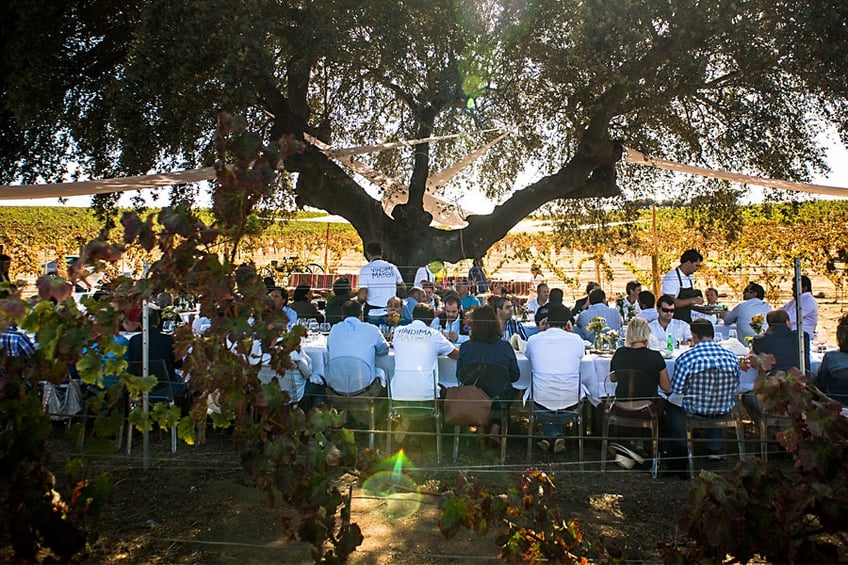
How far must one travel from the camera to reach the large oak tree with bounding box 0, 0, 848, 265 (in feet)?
31.9

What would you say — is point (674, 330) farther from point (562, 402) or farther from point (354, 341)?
point (354, 341)

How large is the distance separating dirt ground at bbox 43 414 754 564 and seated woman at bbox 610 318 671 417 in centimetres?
62

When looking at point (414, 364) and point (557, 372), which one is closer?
point (557, 372)

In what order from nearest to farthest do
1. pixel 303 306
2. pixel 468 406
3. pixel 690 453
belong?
pixel 690 453 < pixel 468 406 < pixel 303 306

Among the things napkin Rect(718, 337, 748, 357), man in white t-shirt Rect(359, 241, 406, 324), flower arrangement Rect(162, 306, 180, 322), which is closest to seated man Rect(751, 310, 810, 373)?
napkin Rect(718, 337, 748, 357)

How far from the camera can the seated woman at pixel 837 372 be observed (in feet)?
18.9

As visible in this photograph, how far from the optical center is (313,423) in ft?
8.81

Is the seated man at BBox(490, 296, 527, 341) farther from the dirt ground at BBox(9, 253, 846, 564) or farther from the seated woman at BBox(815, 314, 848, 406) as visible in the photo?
the seated woman at BBox(815, 314, 848, 406)

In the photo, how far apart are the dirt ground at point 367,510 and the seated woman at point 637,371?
2.03 feet

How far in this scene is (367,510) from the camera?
489 cm

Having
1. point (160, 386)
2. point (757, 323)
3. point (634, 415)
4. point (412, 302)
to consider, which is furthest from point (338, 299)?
point (757, 323)

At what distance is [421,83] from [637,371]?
7.75 metres

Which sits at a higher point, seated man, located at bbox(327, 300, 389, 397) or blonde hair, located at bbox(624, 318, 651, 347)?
blonde hair, located at bbox(624, 318, 651, 347)

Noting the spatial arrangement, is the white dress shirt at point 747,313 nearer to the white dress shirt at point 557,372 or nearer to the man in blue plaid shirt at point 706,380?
the man in blue plaid shirt at point 706,380
